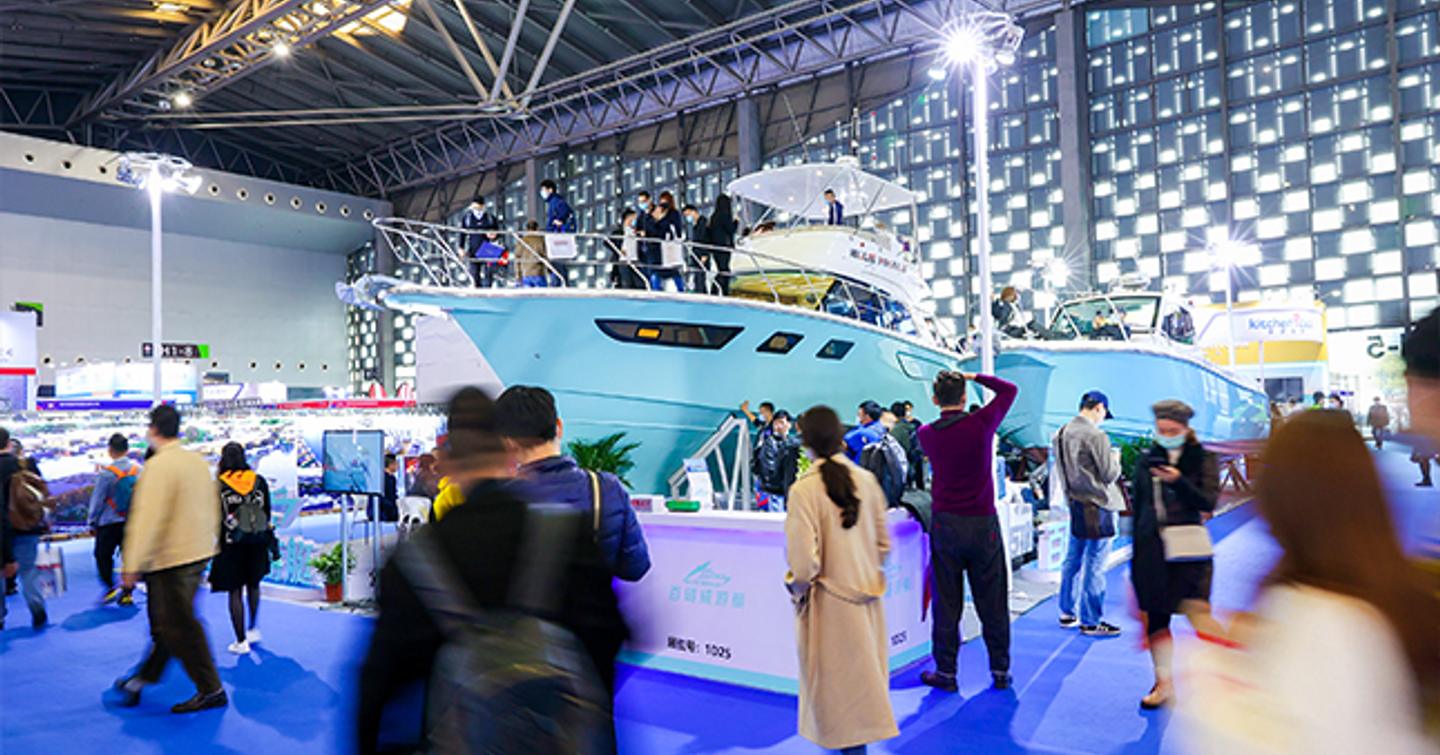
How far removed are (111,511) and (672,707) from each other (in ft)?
21.4

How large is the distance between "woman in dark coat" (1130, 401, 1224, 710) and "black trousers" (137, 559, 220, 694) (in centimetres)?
440

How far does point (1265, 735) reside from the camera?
1.29m

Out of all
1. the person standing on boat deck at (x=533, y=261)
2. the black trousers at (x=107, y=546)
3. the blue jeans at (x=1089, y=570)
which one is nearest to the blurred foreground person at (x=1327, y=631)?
the blue jeans at (x=1089, y=570)

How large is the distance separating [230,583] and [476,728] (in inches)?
201

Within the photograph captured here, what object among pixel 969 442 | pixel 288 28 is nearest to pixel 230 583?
pixel 969 442

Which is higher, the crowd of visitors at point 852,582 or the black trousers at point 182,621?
the crowd of visitors at point 852,582

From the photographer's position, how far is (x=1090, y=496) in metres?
5.11

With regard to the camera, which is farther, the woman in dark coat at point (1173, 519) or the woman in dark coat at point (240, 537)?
the woman in dark coat at point (240, 537)

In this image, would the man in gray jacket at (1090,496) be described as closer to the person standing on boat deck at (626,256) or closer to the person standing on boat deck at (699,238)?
the person standing on boat deck at (626,256)

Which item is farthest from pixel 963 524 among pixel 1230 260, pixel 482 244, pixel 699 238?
pixel 1230 260

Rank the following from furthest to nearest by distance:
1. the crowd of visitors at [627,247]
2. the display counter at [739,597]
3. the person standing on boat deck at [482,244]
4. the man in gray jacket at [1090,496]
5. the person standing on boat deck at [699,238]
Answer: the person standing on boat deck at [699,238] → the person standing on boat deck at [482,244] → the crowd of visitors at [627,247] → the man in gray jacket at [1090,496] → the display counter at [739,597]

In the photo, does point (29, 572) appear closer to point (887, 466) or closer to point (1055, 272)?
point (887, 466)

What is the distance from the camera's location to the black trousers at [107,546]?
321 inches

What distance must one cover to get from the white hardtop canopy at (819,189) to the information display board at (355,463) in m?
6.02
